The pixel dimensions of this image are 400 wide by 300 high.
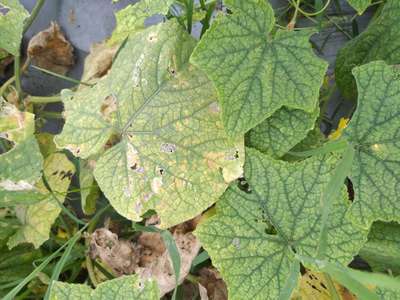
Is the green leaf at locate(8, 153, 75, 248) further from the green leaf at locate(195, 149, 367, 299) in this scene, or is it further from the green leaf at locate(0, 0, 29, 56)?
the green leaf at locate(195, 149, 367, 299)

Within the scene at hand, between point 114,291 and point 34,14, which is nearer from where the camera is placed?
point 114,291

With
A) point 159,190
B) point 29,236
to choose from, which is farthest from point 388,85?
point 29,236

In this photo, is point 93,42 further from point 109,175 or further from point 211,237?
point 211,237

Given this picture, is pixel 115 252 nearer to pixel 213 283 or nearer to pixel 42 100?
pixel 213 283

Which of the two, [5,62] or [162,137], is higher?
[162,137]

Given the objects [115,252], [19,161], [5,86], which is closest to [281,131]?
[115,252]

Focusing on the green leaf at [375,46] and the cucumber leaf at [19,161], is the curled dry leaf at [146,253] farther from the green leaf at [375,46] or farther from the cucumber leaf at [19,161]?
the green leaf at [375,46]

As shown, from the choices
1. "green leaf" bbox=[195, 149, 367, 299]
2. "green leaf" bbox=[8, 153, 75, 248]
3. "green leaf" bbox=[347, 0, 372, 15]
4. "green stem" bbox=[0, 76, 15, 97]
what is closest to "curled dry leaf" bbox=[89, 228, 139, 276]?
"green leaf" bbox=[8, 153, 75, 248]
